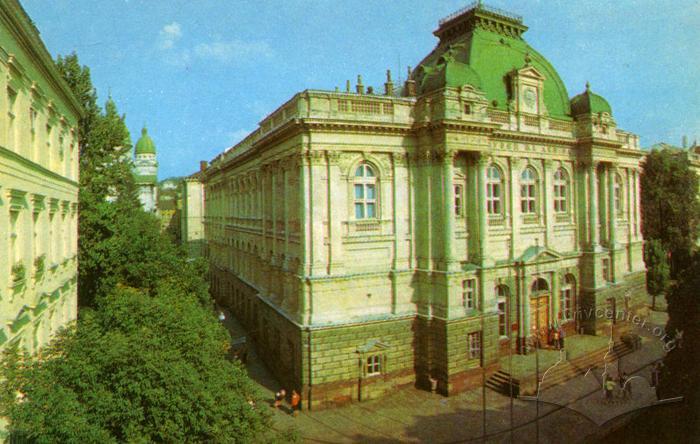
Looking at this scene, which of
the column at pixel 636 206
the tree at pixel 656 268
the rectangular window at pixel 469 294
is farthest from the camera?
the tree at pixel 656 268

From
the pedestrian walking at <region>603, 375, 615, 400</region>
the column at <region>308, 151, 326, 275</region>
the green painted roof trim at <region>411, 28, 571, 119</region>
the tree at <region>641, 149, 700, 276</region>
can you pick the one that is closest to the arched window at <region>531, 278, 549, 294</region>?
the pedestrian walking at <region>603, 375, 615, 400</region>

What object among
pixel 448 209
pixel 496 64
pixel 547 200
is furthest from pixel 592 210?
pixel 448 209

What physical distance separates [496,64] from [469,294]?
15064 mm

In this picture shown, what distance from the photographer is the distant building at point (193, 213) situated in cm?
6225

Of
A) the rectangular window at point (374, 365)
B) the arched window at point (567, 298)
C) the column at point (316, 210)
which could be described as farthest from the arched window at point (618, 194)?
the column at point (316, 210)

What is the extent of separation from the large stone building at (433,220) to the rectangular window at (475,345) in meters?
0.08

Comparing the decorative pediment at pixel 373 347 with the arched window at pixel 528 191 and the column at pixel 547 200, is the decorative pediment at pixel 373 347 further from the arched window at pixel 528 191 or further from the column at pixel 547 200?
the column at pixel 547 200

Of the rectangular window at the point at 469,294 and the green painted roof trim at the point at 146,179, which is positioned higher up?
the green painted roof trim at the point at 146,179

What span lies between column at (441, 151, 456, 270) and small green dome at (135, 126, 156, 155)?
76.6m

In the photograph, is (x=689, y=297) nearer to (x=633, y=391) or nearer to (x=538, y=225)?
(x=633, y=391)

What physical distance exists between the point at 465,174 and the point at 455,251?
15.0 ft

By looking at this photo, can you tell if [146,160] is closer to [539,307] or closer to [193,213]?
[193,213]

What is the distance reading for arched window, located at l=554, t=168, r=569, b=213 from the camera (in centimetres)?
3181

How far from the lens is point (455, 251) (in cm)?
2480
